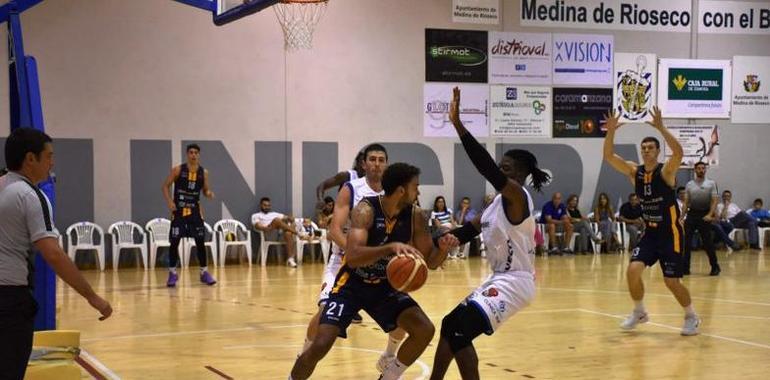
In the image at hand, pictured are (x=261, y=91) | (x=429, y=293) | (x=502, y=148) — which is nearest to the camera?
(x=429, y=293)

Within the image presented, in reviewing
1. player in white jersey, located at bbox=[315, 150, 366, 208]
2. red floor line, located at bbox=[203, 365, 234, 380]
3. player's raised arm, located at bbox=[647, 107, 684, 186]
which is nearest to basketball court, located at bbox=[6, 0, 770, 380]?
player's raised arm, located at bbox=[647, 107, 684, 186]

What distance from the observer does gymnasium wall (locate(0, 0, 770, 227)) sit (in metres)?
16.6

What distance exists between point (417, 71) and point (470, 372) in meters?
14.0

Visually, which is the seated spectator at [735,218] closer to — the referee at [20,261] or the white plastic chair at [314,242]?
the white plastic chair at [314,242]

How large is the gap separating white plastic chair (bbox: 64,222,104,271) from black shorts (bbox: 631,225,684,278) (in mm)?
10650

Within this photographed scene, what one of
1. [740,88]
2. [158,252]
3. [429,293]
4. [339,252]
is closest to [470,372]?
[339,252]

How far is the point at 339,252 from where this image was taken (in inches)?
290

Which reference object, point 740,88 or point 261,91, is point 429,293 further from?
point 740,88

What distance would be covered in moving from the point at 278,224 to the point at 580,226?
22.2 ft

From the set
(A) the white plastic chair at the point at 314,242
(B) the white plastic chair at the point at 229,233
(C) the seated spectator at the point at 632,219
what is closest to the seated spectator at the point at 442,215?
(A) the white plastic chair at the point at 314,242

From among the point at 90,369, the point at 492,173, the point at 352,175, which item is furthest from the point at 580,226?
the point at 492,173

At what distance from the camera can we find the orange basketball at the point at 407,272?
5.09m

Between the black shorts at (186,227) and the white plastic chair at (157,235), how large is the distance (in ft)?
10.7

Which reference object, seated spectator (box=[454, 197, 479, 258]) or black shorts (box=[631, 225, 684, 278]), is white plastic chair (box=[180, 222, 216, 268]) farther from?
black shorts (box=[631, 225, 684, 278])
